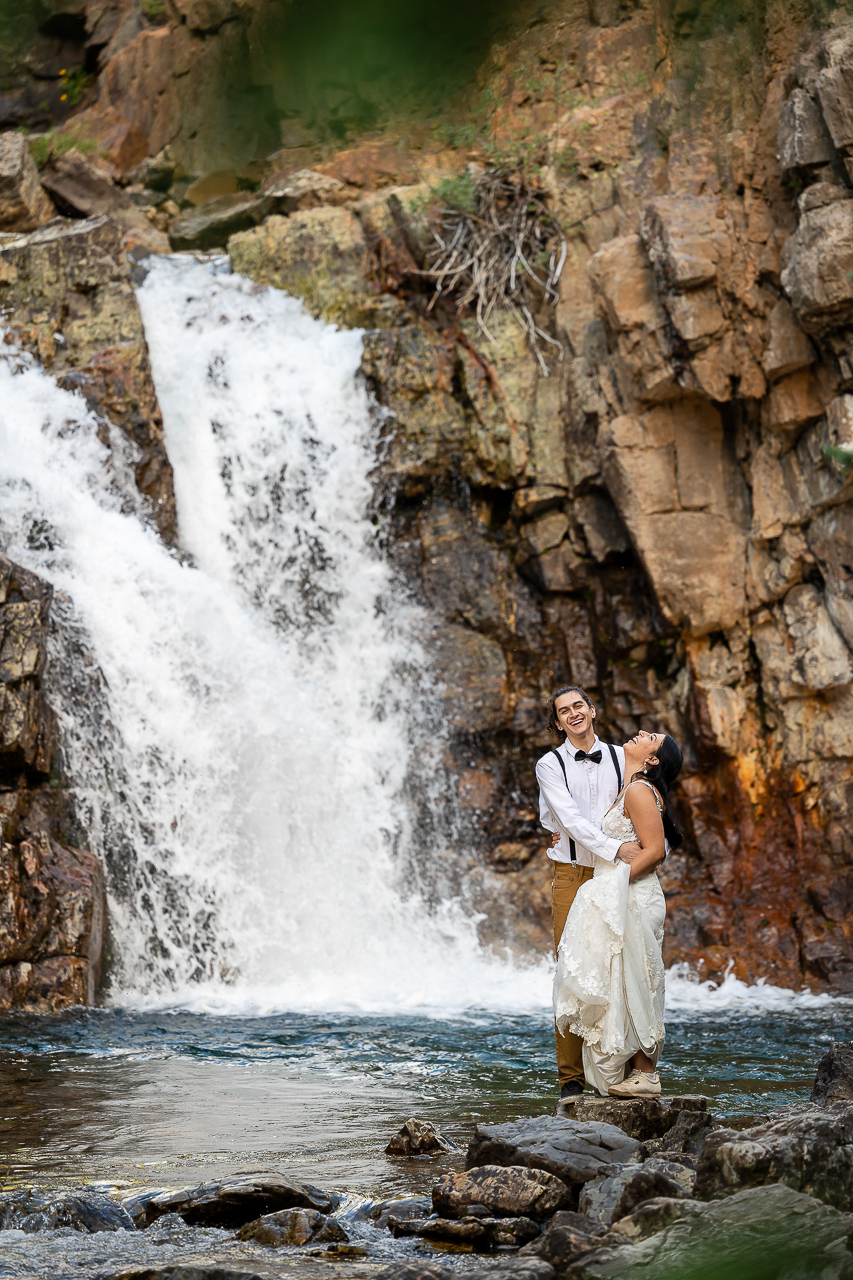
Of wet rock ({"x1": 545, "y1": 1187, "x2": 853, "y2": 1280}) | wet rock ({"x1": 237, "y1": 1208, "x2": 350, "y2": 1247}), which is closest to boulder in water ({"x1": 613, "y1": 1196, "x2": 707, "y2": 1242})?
wet rock ({"x1": 545, "y1": 1187, "x2": 853, "y2": 1280})

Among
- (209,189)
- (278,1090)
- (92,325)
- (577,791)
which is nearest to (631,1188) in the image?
(577,791)

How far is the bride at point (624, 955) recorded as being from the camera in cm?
530

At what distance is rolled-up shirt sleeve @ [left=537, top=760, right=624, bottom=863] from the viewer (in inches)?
213

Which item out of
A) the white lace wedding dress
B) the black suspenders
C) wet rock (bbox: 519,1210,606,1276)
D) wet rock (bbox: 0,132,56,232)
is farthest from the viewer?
wet rock (bbox: 0,132,56,232)

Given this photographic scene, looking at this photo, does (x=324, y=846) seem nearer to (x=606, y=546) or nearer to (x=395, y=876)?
(x=395, y=876)

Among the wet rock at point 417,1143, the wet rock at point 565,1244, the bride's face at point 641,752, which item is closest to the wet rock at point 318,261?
the bride's face at point 641,752

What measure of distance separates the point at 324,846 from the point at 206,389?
6.61m

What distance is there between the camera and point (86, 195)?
18250 millimetres

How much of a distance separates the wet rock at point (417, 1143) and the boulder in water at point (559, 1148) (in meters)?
0.48

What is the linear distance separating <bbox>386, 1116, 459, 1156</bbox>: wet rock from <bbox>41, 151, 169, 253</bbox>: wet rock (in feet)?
51.5

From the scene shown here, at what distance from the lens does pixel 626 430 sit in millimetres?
12625

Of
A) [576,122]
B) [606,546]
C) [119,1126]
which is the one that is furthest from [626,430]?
[119,1126]

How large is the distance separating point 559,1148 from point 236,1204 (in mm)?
1215

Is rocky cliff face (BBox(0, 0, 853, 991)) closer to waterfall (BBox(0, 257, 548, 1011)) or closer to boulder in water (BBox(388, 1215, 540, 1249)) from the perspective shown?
waterfall (BBox(0, 257, 548, 1011))
